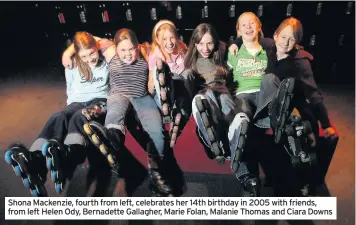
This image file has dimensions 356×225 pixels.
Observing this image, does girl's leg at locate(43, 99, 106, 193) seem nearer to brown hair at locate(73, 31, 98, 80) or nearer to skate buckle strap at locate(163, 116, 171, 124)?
brown hair at locate(73, 31, 98, 80)

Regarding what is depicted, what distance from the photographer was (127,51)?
6.60 ft

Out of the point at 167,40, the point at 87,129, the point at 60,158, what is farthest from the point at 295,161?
the point at 60,158

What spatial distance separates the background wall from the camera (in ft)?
8.23

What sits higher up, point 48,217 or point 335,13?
point 335,13

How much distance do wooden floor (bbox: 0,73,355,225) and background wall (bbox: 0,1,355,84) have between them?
0.23 meters

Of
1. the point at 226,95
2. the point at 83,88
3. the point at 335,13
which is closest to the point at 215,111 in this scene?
the point at 226,95

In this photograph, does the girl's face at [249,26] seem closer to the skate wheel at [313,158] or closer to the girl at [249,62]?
the girl at [249,62]

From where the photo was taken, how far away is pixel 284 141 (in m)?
1.93

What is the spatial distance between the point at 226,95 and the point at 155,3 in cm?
96

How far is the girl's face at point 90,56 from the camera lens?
2021mm

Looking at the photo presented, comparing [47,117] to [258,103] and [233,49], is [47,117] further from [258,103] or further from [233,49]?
[258,103]

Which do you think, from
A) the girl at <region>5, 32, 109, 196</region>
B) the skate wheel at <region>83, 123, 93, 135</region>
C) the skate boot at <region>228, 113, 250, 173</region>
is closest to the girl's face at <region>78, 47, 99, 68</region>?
the girl at <region>5, 32, 109, 196</region>

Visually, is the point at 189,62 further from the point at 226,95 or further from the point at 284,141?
the point at 284,141

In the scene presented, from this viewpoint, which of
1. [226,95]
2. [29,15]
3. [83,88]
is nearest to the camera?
[226,95]
